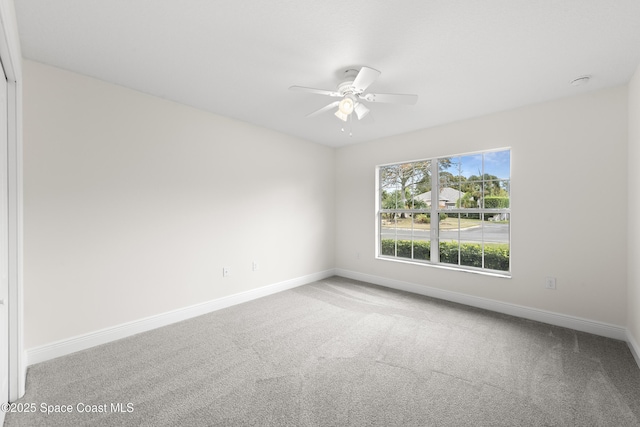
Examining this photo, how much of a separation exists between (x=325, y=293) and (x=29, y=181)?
337cm

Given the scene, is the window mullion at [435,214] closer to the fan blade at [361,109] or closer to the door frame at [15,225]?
the fan blade at [361,109]

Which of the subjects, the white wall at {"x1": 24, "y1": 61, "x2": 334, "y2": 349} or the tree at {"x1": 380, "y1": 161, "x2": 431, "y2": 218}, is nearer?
the white wall at {"x1": 24, "y1": 61, "x2": 334, "y2": 349}

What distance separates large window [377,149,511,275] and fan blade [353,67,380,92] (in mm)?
2237

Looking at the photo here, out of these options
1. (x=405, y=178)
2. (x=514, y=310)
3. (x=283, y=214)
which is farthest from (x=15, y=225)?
(x=514, y=310)

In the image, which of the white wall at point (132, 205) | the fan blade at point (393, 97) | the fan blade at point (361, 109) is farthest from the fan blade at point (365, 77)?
the white wall at point (132, 205)

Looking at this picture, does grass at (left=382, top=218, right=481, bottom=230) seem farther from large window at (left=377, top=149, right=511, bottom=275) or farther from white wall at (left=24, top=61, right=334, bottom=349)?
white wall at (left=24, top=61, right=334, bottom=349)

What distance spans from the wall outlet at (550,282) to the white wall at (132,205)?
3.33 meters

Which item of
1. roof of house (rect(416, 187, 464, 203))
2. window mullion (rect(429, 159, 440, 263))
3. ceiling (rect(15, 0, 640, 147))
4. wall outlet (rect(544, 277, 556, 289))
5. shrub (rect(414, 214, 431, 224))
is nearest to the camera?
ceiling (rect(15, 0, 640, 147))

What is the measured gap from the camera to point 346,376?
6.72 ft

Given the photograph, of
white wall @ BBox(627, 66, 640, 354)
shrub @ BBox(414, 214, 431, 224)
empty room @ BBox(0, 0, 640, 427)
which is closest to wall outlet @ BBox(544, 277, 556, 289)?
empty room @ BBox(0, 0, 640, 427)

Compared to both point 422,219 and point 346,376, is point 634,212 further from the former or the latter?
point 346,376

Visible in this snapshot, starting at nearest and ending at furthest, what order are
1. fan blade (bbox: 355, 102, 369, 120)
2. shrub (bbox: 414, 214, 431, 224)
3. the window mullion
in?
fan blade (bbox: 355, 102, 369, 120) < the window mullion < shrub (bbox: 414, 214, 431, 224)

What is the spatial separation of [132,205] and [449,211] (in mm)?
3895

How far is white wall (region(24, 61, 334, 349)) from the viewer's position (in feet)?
7.40
